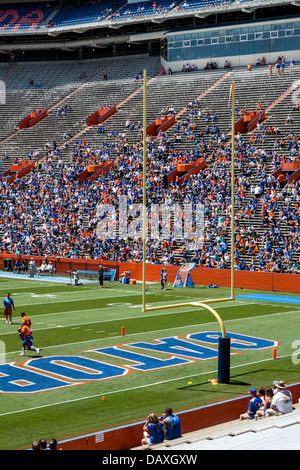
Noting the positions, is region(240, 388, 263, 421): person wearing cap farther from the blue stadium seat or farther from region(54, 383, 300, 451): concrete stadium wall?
the blue stadium seat

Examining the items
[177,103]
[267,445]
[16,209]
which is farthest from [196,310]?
[177,103]

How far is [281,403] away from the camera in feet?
46.6

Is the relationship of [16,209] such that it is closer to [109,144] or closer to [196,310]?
[109,144]

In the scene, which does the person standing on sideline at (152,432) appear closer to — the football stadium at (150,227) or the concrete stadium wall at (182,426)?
the football stadium at (150,227)

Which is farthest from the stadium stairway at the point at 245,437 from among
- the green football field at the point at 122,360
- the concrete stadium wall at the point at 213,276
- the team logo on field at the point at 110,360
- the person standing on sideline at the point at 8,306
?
the concrete stadium wall at the point at 213,276

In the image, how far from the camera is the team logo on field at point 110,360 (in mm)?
17297

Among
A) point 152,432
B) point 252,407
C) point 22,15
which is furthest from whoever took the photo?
point 22,15

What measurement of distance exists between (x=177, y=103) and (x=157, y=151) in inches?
283

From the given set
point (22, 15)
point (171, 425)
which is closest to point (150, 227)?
point (171, 425)

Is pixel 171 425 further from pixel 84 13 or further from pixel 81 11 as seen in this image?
pixel 81 11

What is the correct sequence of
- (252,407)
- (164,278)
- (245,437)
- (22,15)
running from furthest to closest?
(22,15), (164,278), (252,407), (245,437)

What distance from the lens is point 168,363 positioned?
1933 cm

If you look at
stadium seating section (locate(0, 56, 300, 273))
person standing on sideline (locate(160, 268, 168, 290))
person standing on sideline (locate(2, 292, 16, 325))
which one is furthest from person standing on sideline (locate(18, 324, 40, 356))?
stadium seating section (locate(0, 56, 300, 273))

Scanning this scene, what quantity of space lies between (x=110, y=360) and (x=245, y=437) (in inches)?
→ 322
